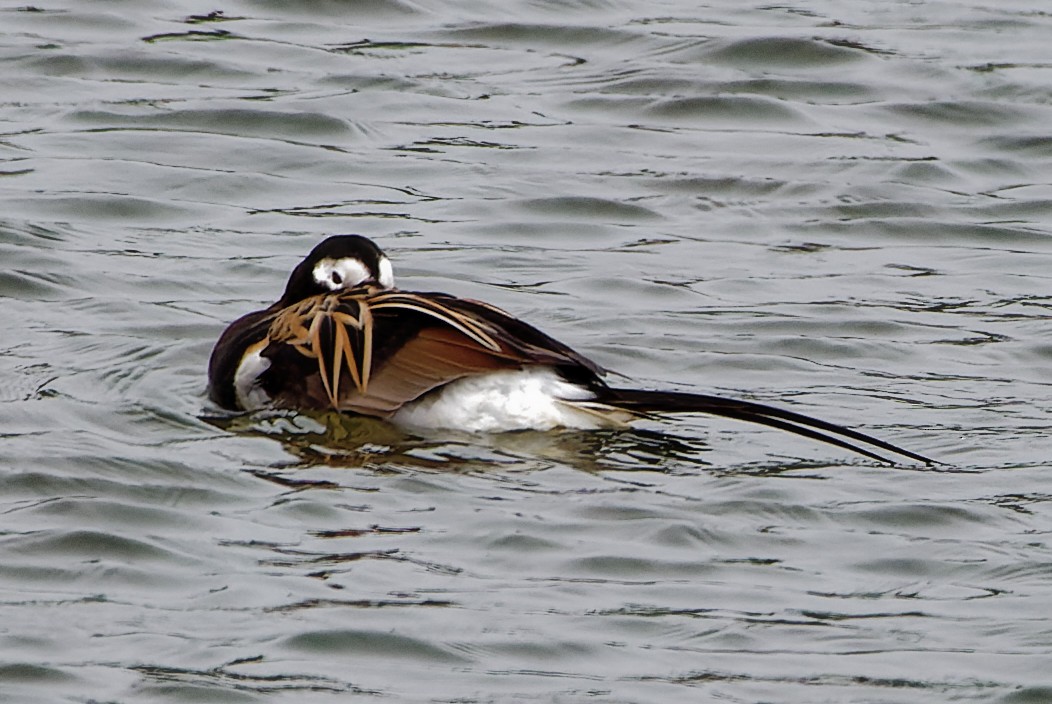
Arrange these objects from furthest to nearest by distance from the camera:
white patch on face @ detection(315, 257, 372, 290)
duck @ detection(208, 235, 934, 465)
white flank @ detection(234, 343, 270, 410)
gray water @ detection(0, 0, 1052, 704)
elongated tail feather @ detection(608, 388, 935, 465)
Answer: white patch on face @ detection(315, 257, 372, 290) < white flank @ detection(234, 343, 270, 410) < duck @ detection(208, 235, 934, 465) < elongated tail feather @ detection(608, 388, 935, 465) < gray water @ detection(0, 0, 1052, 704)

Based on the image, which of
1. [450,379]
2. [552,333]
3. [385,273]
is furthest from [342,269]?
[552,333]

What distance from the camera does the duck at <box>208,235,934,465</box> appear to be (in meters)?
7.22

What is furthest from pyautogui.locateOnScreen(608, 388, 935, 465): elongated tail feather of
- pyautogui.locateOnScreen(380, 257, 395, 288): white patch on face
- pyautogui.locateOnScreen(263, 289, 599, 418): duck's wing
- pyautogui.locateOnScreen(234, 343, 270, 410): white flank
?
pyautogui.locateOnScreen(234, 343, 270, 410): white flank

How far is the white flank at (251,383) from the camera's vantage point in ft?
24.6

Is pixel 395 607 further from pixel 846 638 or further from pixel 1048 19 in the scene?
pixel 1048 19

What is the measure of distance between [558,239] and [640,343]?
1.71 metres

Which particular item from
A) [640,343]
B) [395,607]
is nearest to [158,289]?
[640,343]

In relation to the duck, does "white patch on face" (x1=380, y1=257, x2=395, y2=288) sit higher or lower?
higher

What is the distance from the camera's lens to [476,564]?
6.12 metres

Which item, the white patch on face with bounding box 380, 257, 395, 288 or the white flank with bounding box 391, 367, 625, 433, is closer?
the white flank with bounding box 391, 367, 625, 433

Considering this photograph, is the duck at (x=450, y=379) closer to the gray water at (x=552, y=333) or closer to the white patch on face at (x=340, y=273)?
the gray water at (x=552, y=333)

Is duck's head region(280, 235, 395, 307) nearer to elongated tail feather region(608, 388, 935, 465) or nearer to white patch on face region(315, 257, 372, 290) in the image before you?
white patch on face region(315, 257, 372, 290)

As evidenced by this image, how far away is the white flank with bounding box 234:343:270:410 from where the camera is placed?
7492 millimetres

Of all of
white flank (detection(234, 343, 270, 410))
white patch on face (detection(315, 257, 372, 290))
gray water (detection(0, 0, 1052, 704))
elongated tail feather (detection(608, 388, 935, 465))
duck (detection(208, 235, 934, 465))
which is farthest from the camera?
white patch on face (detection(315, 257, 372, 290))
